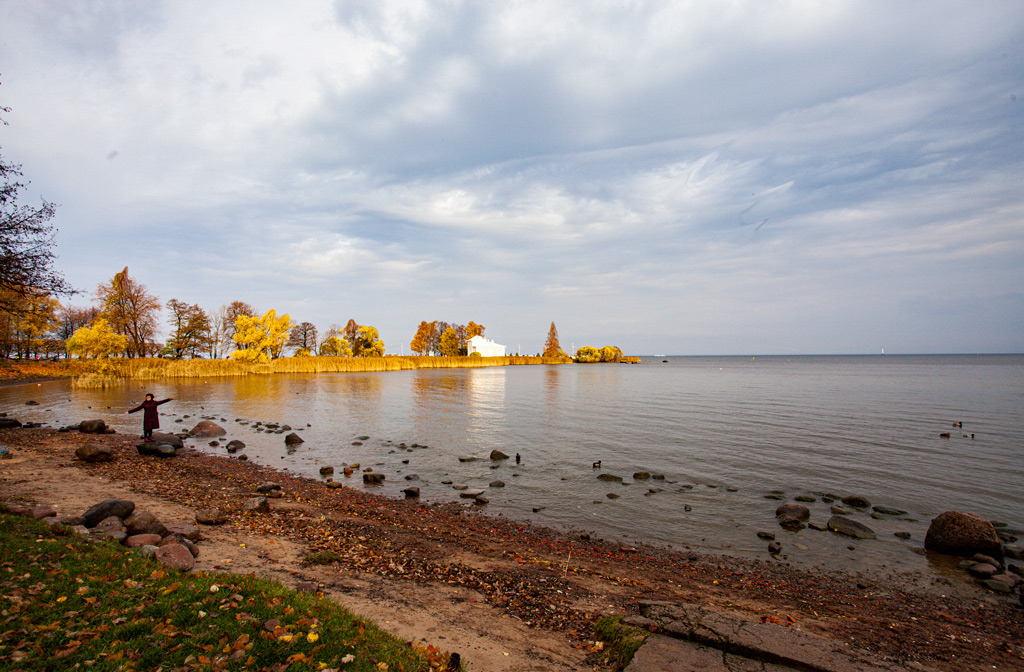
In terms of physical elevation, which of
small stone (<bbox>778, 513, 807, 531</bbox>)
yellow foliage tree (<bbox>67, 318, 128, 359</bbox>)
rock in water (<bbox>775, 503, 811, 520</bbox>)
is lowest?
small stone (<bbox>778, 513, 807, 531</bbox>)

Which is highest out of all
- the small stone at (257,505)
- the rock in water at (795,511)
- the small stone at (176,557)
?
the small stone at (176,557)

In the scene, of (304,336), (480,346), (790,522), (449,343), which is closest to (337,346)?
(304,336)

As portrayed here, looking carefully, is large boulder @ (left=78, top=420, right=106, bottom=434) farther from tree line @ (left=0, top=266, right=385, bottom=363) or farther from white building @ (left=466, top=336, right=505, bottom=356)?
white building @ (left=466, top=336, right=505, bottom=356)

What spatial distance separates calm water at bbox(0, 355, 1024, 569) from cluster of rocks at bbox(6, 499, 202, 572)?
8.00m

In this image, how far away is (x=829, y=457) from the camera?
22.3 meters

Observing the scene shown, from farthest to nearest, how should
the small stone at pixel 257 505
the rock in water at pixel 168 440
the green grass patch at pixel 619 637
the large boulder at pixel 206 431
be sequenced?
the large boulder at pixel 206 431, the rock in water at pixel 168 440, the small stone at pixel 257 505, the green grass patch at pixel 619 637

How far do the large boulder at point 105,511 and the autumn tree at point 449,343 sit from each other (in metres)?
138

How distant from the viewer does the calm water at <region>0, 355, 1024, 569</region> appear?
14695mm

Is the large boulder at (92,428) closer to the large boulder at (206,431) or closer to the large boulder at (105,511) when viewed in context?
the large boulder at (206,431)

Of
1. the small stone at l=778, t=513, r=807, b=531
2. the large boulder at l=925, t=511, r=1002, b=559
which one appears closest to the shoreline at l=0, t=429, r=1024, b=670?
the large boulder at l=925, t=511, r=1002, b=559

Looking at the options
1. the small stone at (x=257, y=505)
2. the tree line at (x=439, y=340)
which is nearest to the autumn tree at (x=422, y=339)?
the tree line at (x=439, y=340)

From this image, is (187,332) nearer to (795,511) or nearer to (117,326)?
(117,326)

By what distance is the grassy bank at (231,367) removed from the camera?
5472cm

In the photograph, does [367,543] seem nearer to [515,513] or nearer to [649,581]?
[515,513]
